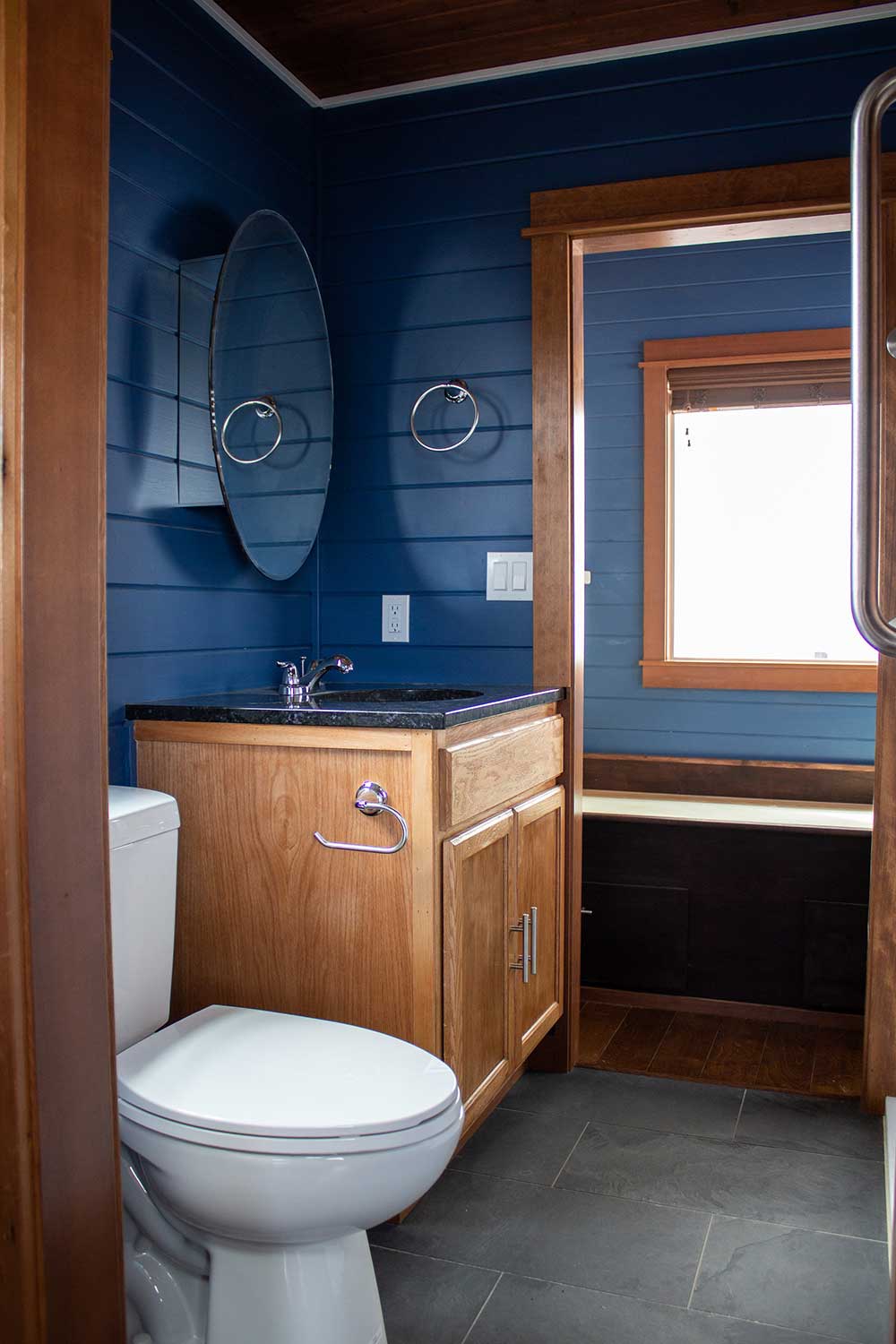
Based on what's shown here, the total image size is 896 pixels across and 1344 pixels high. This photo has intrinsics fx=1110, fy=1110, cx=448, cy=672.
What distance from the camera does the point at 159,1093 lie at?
1.51 metres

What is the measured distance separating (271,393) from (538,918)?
1312mm

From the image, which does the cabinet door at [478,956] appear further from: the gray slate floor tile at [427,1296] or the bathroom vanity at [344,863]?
the gray slate floor tile at [427,1296]

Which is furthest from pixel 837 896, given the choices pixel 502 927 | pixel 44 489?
pixel 44 489

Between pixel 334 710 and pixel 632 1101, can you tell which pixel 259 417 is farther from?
pixel 632 1101

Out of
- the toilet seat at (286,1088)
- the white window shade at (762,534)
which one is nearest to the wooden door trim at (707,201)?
the white window shade at (762,534)

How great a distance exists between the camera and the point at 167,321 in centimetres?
221

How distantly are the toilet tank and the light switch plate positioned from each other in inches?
42.5

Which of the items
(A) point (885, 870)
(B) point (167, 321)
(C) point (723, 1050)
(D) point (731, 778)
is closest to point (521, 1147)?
(C) point (723, 1050)

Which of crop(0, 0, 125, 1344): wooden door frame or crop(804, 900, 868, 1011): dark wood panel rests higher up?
crop(0, 0, 125, 1344): wooden door frame

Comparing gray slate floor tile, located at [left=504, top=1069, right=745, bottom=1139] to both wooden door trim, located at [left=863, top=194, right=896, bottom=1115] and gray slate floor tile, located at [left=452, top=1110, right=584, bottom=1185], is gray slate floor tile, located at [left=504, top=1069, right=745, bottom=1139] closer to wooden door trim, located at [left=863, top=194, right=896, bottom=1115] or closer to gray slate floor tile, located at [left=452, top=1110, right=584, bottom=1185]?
gray slate floor tile, located at [left=452, top=1110, right=584, bottom=1185]

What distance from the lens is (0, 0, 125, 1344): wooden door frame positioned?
3.54 feet

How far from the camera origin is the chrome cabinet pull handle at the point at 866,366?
2.65 feet

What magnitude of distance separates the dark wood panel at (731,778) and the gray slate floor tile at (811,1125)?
112cm

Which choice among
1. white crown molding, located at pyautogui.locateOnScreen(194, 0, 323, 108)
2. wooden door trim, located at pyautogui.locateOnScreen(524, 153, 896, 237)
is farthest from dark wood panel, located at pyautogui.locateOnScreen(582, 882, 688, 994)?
white crown molding, located at pyautogui.locateOnScreen(194, 0, 323, 108)
